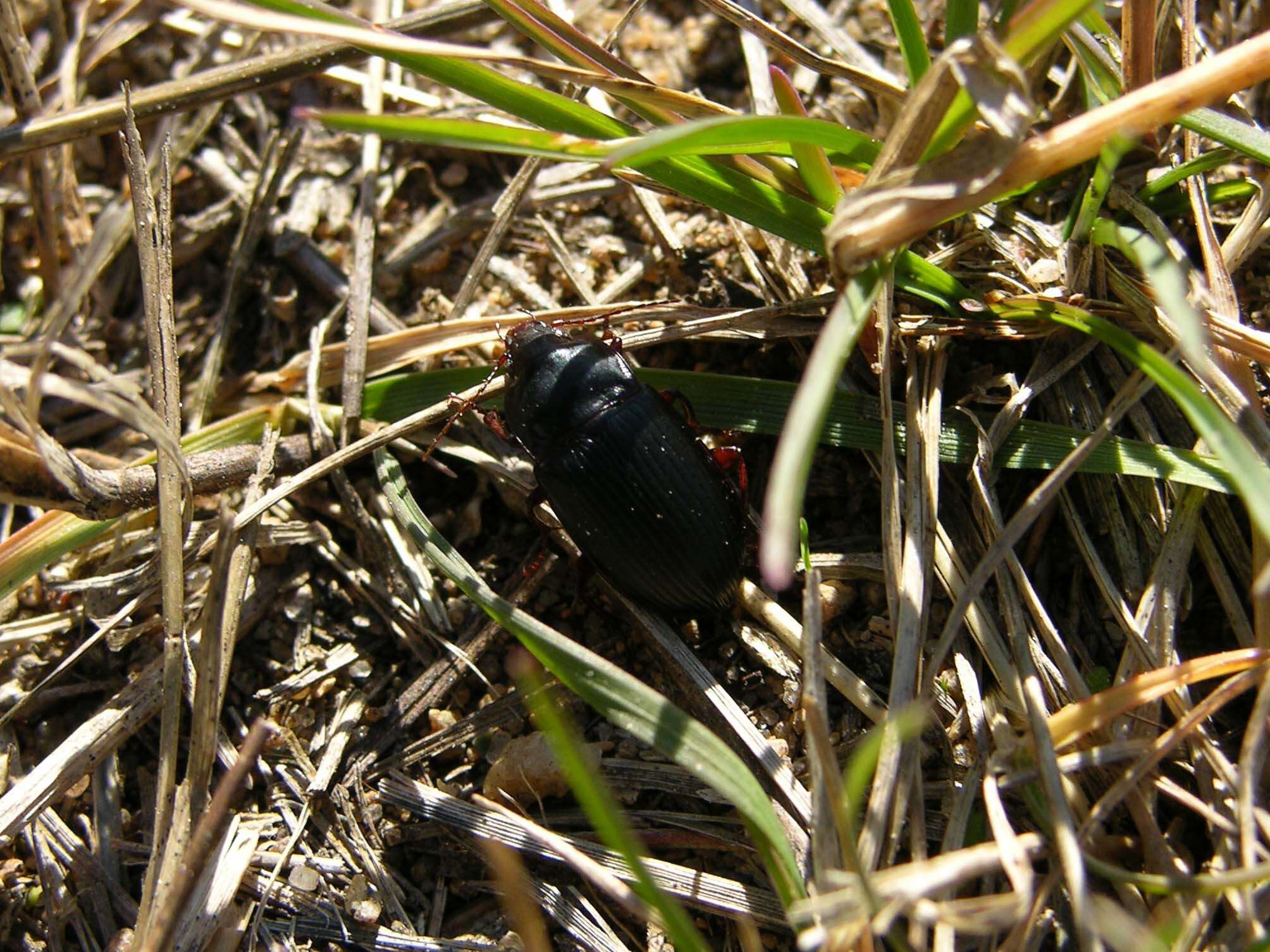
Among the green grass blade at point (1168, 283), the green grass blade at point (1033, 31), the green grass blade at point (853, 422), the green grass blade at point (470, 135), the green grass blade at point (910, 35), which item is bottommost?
the green grass blade at point (853, 422)

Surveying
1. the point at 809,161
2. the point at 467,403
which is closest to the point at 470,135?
the point at 809,161

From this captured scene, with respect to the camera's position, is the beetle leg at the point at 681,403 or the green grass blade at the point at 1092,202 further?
the beetle leg at the point at 681,403

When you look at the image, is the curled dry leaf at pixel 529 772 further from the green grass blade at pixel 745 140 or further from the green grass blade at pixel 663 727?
the green grass blade at pixel 745 140

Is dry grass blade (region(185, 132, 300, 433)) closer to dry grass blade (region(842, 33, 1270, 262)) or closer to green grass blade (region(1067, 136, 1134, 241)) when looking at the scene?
dry grass blade (region(842, 33, 1270, 262))

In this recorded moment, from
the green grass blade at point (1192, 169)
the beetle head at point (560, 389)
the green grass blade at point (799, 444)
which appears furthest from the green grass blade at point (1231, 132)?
the beetle head at point (560, 389)

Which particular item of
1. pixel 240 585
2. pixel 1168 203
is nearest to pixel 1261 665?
pixel 1168 203

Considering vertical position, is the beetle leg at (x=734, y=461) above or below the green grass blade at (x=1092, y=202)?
below
